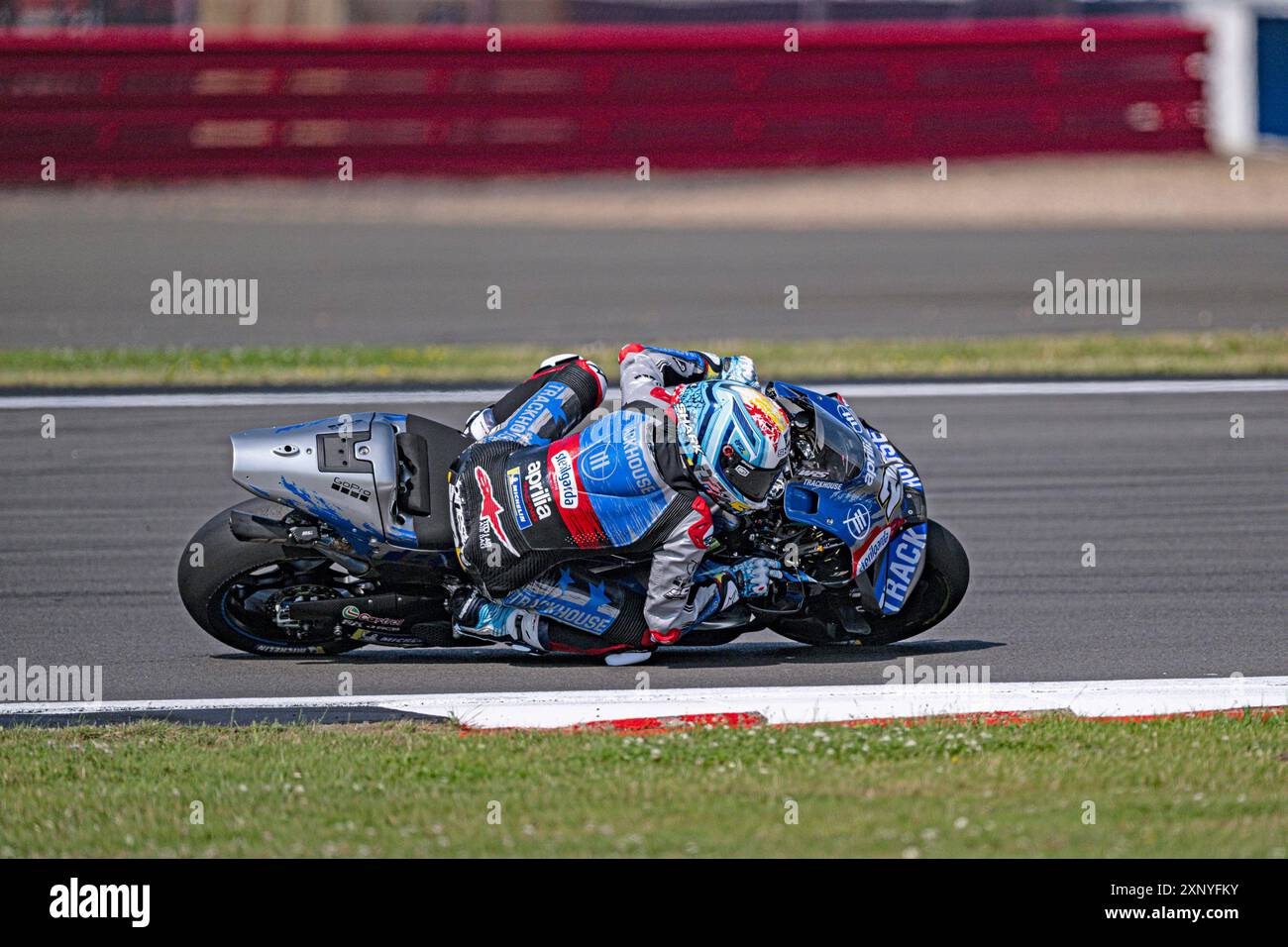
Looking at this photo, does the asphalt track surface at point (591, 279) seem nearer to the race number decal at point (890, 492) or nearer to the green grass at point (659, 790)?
the race number decal at point (890, 492)

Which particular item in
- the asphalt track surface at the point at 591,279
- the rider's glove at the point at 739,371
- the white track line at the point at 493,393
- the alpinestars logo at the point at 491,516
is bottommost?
the alpinestars logo at the point at 491,516

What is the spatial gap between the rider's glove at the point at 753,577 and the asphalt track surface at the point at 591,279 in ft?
24.9

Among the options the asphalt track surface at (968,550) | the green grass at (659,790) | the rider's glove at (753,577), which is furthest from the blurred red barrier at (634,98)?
the green grass at (659,790)

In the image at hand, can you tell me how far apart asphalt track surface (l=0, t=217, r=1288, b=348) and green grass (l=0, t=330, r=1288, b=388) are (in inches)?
21.1

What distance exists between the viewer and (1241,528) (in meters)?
9.19

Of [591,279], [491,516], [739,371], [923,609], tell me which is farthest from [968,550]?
[591,279]

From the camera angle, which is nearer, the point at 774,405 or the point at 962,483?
the point at 774,405

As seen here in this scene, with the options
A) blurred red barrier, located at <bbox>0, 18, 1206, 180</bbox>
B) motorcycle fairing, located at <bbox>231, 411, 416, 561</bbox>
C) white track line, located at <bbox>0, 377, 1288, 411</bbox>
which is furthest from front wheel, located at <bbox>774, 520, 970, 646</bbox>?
blurred red barrier, located at <bbox>0, 18, 1206, 180</bbox>

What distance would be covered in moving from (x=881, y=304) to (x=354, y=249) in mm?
6038

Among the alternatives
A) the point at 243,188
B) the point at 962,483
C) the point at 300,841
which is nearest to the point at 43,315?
the point at 243,188

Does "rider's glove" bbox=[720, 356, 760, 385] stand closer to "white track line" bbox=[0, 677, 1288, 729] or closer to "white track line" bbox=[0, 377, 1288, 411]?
"white track line" bbox=[0, 677, 1288, 729]

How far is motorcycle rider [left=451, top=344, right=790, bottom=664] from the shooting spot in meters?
6.65

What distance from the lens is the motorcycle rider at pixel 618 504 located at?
21.8 ft
